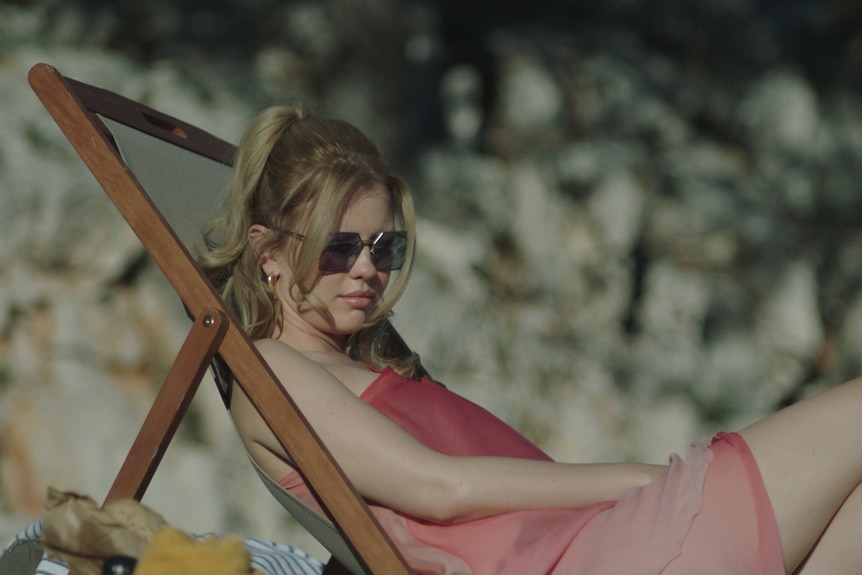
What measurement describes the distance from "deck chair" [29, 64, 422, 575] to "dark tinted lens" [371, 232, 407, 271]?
1.30ft

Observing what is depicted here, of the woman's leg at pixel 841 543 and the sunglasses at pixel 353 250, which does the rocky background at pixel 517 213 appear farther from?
the woman's leg at pixel 841 543

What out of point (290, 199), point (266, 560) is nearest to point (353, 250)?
point (290, 199)

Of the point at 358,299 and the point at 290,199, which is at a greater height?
the point at 290,199

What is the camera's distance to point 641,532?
193cm

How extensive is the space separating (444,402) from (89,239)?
11.6 feet

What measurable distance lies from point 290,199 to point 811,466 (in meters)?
1.14

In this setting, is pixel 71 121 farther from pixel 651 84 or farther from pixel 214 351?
pixel 651 84

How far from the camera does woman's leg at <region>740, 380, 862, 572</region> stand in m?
1.96

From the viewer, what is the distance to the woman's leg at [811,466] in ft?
6.43

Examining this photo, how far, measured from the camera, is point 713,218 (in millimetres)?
6988

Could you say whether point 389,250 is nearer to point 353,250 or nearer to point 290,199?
point 353,250

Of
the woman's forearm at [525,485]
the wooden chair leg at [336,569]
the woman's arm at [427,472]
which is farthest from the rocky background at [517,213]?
the woman's forearm at [525,485]

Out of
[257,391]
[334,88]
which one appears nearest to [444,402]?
[257,391]

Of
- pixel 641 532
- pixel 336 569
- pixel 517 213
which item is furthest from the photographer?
pixel 517 213
